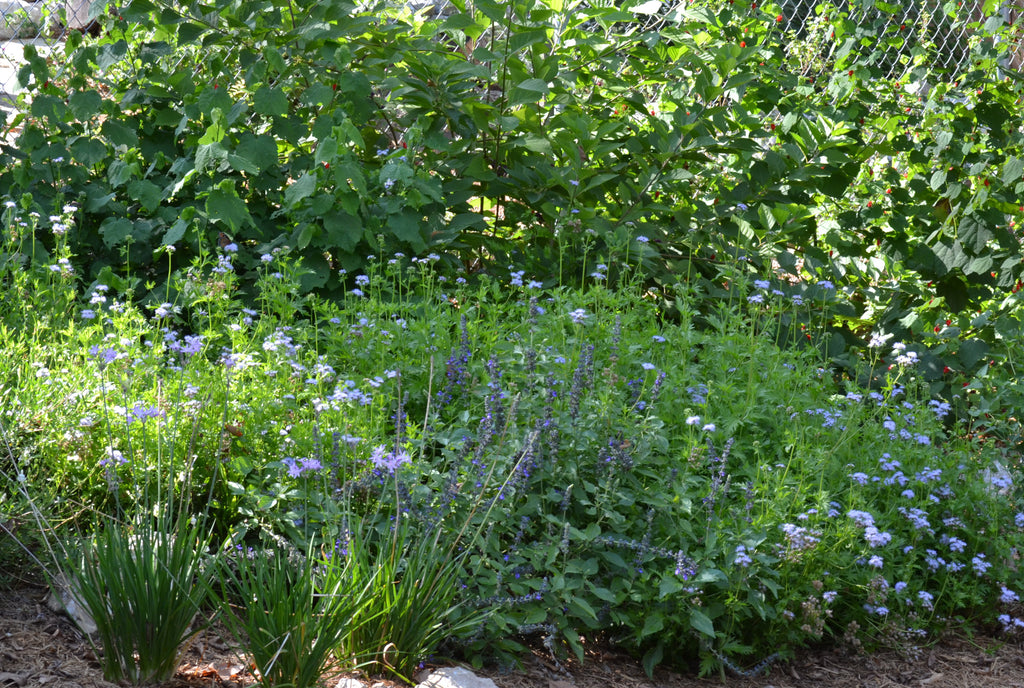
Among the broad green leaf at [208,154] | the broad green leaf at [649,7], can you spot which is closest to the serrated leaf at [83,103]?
the broad green leaf at [208,154]

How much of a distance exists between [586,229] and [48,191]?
2.45 meters

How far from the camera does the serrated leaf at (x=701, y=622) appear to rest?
2285mm

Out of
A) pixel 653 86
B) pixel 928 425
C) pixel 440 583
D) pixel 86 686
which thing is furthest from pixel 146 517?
pixel 653 86

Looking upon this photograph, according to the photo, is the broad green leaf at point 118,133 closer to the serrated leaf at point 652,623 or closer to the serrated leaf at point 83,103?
the serrated leaf at point 83,103

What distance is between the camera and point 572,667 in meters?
2.41

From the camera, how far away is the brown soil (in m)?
2.06

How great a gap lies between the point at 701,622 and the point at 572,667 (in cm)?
35

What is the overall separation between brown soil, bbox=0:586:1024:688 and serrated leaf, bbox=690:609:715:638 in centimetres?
22

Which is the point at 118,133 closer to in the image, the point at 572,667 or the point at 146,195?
the point at 146,195

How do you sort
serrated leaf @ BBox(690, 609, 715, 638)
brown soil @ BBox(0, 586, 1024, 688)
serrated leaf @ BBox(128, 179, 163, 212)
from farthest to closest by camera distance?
serrated leaf @ BBox(128, 179, 163, 212)
serrated leaf @ BBox(690, 609, 715, 638)
brown soil @ BBox(0, 586, 1024, 688)

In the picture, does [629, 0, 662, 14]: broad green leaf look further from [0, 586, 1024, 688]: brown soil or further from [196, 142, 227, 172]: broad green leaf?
[0, 586, 1024, 688]: brown soil

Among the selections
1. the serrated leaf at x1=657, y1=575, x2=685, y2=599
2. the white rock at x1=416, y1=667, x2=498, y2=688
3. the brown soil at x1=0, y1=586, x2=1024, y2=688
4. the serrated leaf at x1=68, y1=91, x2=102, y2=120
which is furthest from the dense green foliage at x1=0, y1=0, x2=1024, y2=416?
the white rock at x1=416, y1=667, x2=498, y2=688

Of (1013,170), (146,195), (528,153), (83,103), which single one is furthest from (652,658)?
(1013,170)

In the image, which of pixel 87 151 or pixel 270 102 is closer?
pixel 270 102
